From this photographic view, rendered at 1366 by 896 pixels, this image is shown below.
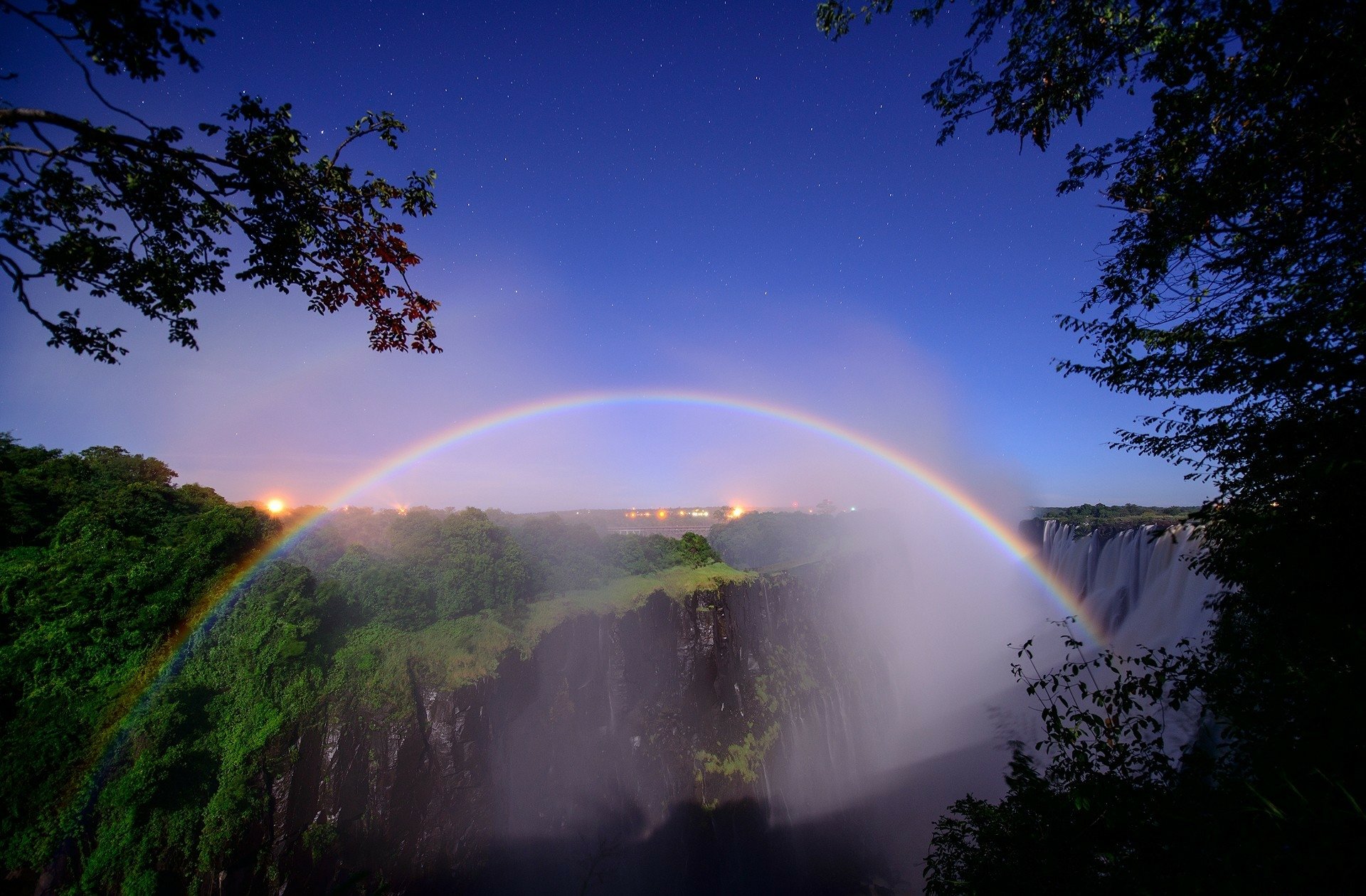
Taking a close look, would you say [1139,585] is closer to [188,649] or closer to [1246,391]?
[1246,391]

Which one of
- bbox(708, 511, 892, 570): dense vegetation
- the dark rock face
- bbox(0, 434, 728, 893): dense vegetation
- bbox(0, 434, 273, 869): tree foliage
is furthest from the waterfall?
bbox(0, 434, 273, 869): tree foliage

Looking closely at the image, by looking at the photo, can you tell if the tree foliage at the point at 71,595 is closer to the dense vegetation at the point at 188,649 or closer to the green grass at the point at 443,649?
the dense vegetation at the point at 188,649

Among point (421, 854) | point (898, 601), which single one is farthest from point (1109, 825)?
point (898, 601)

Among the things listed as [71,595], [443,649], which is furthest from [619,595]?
[71,595]

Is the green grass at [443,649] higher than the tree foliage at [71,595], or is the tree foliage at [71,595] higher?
the tree foliage at [71,595]

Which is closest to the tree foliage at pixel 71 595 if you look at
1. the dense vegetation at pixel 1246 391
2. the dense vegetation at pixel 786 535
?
the dense vegetation at pixel 1246 391

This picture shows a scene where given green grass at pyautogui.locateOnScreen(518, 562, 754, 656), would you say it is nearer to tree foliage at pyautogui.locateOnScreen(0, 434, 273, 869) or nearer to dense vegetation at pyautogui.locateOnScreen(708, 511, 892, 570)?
tree foliage at pyautogui.locateOnScreen(0, 434, 273, 869)
